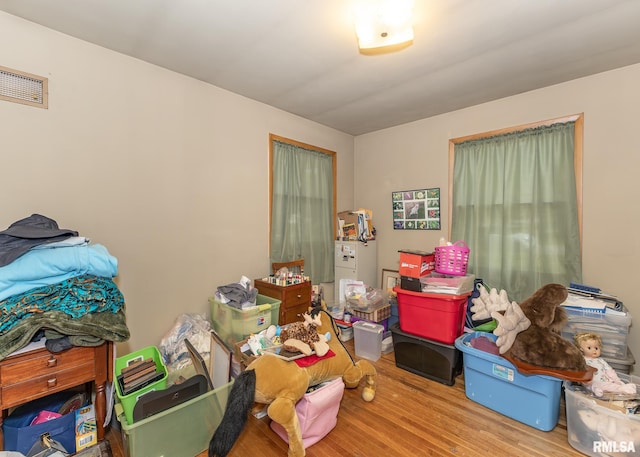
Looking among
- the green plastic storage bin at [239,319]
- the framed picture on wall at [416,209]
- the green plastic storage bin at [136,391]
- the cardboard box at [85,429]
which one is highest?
the framed picture on wall at [416,209]

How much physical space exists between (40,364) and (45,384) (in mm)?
104

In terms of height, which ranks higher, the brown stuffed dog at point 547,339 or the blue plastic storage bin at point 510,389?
the brown stuffed dog at point 547,339

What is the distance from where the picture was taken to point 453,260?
7.72 ft

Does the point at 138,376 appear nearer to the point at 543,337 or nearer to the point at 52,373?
the point at 52,373

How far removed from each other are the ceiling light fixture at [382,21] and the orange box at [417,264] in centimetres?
156

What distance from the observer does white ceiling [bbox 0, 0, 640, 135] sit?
1.65 m

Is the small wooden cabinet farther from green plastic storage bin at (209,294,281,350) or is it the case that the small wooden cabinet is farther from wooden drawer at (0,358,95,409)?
wooden drawer at (0,358,95,409)

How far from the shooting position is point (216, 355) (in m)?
1.97

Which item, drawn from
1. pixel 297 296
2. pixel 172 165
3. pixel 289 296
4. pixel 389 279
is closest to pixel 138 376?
pixel 289 296

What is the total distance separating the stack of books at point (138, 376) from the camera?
1668 millimetres

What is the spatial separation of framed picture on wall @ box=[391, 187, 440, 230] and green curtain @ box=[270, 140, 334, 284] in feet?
2.81

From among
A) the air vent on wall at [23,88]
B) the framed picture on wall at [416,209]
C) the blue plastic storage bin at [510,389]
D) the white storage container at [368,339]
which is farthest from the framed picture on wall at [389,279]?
the air vent on wall at [23,88]

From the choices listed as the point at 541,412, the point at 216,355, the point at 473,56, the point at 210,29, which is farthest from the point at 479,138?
the point at 216,355

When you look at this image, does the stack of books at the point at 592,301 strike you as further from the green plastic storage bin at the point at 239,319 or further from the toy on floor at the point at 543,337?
the green plastic storage bin at the point at 239,319
